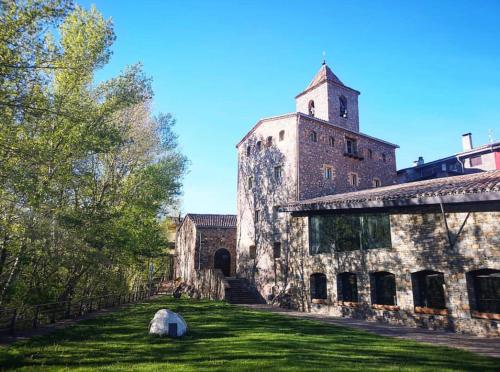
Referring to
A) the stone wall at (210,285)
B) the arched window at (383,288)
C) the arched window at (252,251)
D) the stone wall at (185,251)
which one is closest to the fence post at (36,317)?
the stone wall at (210,285)

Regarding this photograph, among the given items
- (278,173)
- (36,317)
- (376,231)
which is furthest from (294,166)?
(36,317)

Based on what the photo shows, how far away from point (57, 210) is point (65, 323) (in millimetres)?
4343

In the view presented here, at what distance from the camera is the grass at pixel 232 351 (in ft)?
21.3

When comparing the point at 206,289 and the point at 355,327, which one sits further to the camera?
the point at 206,289

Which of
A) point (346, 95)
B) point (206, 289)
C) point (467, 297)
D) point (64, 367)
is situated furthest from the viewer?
point (346, 95)

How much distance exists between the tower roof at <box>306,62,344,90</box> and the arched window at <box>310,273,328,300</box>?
16102mm

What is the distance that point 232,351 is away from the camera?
7.61 meters

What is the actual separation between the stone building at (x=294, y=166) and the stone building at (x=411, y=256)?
153 inches

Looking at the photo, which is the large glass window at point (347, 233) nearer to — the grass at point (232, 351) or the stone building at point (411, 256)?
the stone building at point (411, 256)

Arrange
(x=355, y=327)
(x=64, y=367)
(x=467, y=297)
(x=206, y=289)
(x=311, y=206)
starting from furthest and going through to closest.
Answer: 1. (x=206, y=289)
2. (x=311, y=206)
3. (x=355, y=327)
4. (x=467, y=297)
5. (x=64, y=367)

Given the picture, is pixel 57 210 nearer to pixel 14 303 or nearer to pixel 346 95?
pixel 14 303

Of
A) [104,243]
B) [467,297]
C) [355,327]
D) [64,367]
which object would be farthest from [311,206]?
[64,367]

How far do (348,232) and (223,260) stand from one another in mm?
16391

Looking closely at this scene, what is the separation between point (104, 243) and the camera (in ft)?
44.7
